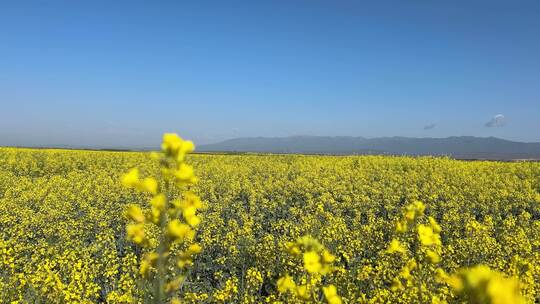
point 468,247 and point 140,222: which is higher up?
point 140,222

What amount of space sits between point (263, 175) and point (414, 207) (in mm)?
17271

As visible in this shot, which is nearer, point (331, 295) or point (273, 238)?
point (331, 295)

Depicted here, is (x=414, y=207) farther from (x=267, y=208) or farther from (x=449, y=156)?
(x=449, y=156)

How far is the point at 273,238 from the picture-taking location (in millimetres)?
8828

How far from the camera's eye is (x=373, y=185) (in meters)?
16.3

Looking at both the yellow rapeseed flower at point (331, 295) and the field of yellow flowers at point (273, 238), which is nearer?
the field of yellow flowers at point (273, 238)

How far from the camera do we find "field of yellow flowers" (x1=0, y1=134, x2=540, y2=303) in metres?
2.44

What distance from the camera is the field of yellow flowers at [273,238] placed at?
96.0 inches

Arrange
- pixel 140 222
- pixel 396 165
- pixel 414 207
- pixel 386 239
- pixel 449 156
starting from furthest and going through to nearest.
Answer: pixel 449 156 < pixel 396 165 < pixel 386 239 < pixel 414 207 < pixel 140 222

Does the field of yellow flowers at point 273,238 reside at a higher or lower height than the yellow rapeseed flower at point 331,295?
lower

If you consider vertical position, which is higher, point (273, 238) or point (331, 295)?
point (331, 295)

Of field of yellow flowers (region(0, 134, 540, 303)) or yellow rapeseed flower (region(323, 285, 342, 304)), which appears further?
yellow rapeseed flower (region(323, 285, 342, 304))

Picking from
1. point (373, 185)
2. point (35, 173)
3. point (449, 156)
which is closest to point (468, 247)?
point (373, 185)

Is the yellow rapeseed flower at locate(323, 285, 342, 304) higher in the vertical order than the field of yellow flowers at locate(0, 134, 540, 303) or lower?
higher
